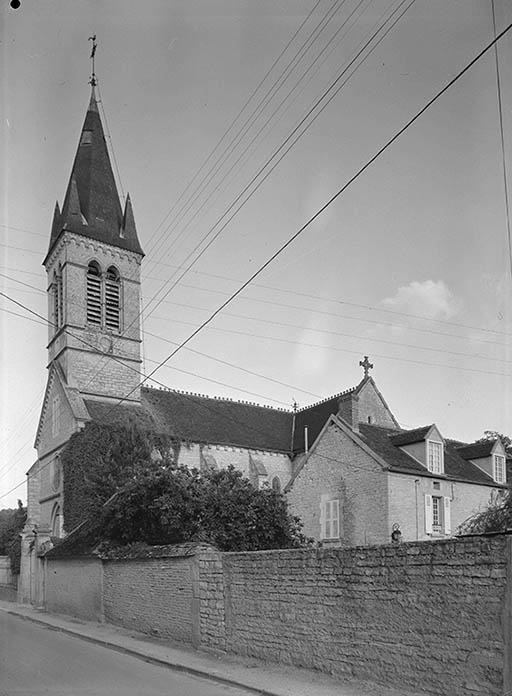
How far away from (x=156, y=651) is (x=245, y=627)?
236 centimetres

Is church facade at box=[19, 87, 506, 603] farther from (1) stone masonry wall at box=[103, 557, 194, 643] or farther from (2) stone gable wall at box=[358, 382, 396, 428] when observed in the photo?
(1) stone masonry wall at box=[103, 557, 194, 643]

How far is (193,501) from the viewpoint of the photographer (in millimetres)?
16562

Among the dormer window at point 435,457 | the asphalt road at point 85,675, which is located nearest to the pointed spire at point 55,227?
the dormer window at point 435,457

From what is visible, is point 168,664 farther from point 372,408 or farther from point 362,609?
point 372,408

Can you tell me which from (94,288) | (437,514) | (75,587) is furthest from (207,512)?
(94,288)

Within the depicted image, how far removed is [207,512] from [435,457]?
14.8 m

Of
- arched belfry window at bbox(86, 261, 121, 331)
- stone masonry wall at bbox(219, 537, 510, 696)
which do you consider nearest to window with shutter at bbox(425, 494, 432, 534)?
stone masonry wall at bbox(219, 537, 510, 696)

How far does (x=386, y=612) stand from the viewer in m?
9.12

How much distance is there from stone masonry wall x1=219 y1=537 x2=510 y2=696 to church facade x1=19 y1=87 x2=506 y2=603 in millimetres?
14983

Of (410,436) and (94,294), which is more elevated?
(94,294)

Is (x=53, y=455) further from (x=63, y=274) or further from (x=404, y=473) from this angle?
(x=404, y=473)

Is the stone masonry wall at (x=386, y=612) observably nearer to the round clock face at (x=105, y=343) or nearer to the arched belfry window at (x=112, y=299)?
the round clock face at (x=105, y=343)

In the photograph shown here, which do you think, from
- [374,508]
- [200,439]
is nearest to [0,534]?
[200,439]

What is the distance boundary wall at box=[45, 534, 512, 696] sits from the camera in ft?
25.6
